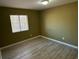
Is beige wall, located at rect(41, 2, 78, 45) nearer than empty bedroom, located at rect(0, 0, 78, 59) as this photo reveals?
No

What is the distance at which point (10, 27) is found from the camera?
387cm

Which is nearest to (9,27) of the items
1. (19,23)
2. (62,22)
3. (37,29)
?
(19,23)

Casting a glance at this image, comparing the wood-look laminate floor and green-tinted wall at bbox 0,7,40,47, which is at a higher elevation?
green-tinted wall at bbox 0,7,40,47

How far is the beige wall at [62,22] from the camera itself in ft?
11.0

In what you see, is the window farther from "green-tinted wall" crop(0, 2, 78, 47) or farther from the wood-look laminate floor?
the wood-look laminate floor

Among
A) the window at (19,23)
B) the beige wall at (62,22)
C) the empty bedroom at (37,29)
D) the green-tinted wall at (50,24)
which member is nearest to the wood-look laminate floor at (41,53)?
the empty bedroom at (37,29)

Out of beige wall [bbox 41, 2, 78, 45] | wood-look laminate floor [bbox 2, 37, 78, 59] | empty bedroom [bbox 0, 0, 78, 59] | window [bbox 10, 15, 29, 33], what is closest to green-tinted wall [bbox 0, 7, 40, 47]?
empty bedroom [bbox 0, 0, 78, 59]

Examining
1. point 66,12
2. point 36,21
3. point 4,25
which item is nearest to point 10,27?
point 4,25

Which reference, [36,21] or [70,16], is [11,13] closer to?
Result: [36,21]

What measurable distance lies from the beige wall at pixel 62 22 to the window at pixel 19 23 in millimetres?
1498

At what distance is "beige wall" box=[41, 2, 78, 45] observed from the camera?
11.0 feet

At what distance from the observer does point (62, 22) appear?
3.87 metres

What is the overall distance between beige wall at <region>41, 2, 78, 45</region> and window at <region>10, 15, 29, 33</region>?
1.50m

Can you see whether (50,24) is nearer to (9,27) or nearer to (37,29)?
(37,29)
